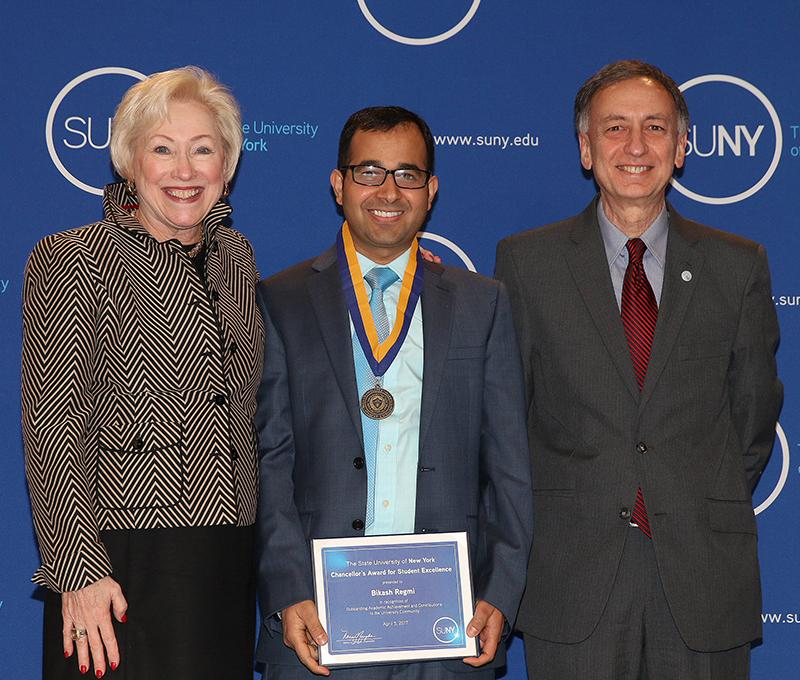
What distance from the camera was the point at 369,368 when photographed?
10.5ft

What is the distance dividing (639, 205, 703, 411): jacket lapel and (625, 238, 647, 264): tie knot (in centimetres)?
8

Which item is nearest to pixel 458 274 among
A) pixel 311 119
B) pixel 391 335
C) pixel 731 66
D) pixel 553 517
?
pixel 391 335

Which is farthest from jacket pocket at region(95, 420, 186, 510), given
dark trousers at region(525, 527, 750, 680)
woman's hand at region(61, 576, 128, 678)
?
dark trousers at region(525, 527, 750, 680)

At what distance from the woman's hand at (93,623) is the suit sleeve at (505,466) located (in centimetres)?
105

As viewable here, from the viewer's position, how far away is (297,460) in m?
3.19

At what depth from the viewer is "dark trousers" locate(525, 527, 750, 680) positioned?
10.7 ft

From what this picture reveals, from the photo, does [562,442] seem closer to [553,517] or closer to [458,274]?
[553,517]

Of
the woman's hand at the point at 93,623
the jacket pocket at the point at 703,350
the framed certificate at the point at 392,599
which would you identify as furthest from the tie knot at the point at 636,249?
the woman's hand at the point at 93,623

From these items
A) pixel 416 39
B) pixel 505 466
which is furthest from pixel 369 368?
pixel 416 39

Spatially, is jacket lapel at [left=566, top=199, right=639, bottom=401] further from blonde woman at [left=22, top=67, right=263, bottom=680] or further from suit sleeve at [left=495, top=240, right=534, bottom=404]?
blonde woman at [left=22, top=67, right=263, bottom=680]

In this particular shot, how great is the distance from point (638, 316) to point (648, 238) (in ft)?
0.99

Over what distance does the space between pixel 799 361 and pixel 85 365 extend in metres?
2.98

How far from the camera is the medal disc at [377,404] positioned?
312 cm

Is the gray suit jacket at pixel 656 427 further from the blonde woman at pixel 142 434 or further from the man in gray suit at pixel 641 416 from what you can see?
the blonde woman at pixel 142 434
